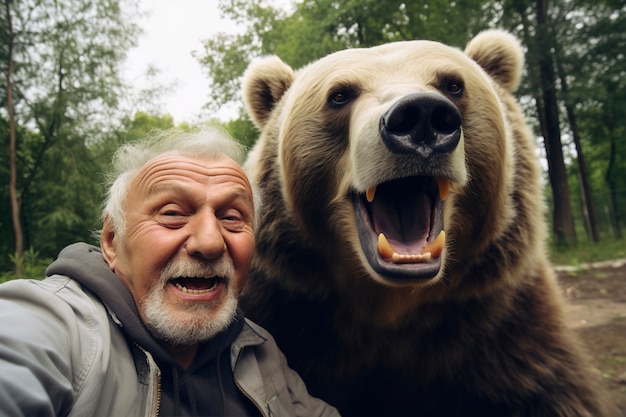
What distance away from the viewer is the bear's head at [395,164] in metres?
1.91

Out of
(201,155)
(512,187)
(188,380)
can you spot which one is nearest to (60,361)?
(188,380)

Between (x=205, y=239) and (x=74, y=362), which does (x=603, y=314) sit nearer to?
(x=205, y=239)

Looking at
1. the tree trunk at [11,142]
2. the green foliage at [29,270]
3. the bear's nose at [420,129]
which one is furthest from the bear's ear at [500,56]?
the tree trunk at [11,142]

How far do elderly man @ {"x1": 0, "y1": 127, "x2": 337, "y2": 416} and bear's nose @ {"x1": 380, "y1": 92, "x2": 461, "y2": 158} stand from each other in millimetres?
636

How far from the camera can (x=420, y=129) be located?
1821 mm

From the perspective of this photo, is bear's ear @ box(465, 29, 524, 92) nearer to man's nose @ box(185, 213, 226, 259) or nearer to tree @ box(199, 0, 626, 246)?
man's nose @ box(185, 213, 226, 259)

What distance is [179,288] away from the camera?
5.89 feet

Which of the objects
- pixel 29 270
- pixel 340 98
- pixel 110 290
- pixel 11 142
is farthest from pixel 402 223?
pixel 11 142

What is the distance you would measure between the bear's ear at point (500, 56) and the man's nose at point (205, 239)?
196 cm

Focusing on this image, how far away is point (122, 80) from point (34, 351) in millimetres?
15491

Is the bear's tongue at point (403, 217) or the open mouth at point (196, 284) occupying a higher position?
the bear's tongue at point (403, 217)

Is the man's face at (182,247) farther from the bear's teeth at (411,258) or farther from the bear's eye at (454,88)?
the bear's eye at (454,88)

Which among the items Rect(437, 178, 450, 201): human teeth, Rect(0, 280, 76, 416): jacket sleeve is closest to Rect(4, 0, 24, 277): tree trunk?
Rect(0, 280, 76, 416): jacket sleeve

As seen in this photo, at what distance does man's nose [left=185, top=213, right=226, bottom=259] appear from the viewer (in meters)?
1.73
